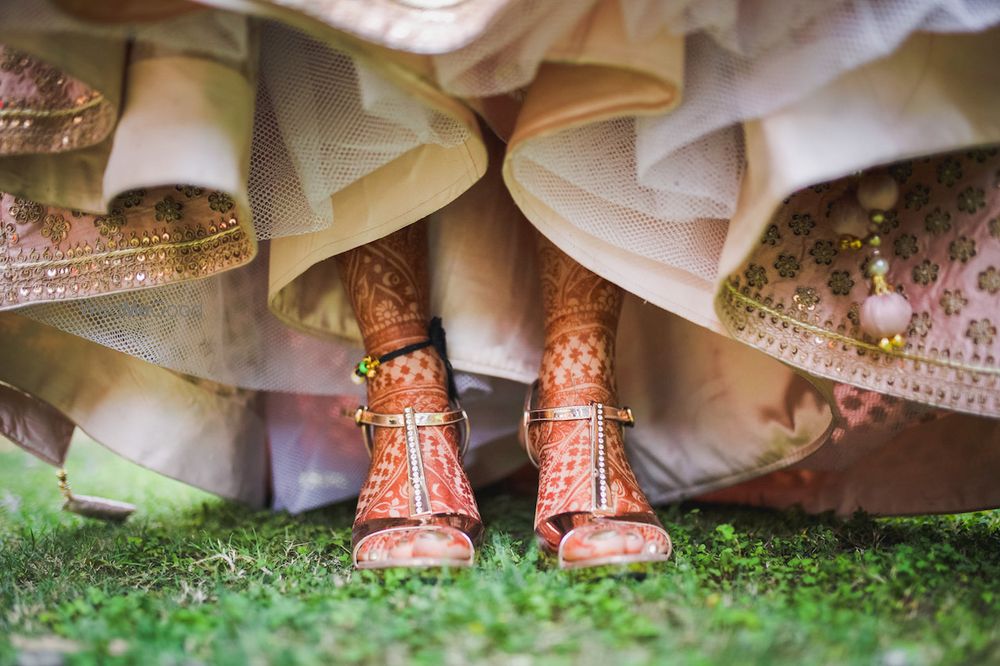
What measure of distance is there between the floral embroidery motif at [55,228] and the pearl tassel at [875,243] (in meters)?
0.97

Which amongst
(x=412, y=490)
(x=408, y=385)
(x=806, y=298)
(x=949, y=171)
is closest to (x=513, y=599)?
(x=412, y=490)

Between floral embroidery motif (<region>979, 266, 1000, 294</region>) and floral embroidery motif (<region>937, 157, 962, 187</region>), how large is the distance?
115mm

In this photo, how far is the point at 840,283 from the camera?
2.97 feet

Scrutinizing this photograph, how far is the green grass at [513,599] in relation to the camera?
0.61 meters

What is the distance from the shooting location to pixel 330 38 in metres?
0.75

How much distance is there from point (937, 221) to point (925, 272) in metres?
0.06

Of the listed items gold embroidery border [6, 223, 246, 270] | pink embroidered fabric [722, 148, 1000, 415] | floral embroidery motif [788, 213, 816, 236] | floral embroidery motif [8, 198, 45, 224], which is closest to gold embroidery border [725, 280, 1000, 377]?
pink embroidered fabric [722, 148, 1000, 415]

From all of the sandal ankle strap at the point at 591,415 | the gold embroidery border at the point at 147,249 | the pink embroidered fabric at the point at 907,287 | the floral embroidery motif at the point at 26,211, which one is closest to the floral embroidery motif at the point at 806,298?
the pink embroidered fabric at the point at 907,287

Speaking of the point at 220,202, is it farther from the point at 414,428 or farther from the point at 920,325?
the point at 920,325

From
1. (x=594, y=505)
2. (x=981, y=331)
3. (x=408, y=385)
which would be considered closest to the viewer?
(x=981, y=331)

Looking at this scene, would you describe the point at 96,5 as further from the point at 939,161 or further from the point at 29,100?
the point at 939,161

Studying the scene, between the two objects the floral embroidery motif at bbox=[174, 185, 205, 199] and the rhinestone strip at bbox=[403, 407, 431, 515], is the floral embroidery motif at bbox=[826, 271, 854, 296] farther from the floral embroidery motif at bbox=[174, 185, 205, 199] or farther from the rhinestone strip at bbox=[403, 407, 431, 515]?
the floral embroidery motif at bbox=[174, 185, 205, 199]

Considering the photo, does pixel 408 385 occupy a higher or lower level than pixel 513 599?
higher

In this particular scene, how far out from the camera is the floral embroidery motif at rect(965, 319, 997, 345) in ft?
2.72
